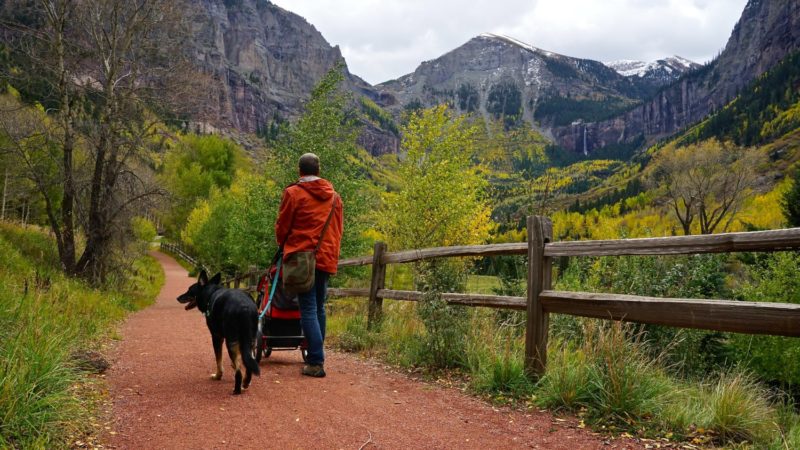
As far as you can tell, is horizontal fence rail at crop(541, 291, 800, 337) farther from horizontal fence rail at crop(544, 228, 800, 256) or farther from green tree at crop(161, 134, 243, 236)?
green tree at crop(161, 134, 243, 236)

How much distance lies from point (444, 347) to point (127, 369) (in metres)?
3.48

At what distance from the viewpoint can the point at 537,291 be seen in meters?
5.11

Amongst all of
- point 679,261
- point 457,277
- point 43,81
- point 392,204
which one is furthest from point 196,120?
point 679,261

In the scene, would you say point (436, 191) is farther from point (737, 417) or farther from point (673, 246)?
point (737, 417)

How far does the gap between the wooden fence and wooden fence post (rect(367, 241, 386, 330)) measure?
182 centimetres

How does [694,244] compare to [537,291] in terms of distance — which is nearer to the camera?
[694,244]

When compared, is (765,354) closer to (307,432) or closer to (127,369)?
(307,432)

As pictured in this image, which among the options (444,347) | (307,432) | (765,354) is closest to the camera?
(307,432)

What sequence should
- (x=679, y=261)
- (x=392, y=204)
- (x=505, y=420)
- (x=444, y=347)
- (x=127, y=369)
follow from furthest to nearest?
(x=392, y=204), (x=679, y=261), (x=444, y=347), (x=127, y=369), (x=505, y=420)

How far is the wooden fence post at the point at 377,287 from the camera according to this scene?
320 inches

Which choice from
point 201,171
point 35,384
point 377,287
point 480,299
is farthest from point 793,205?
point 201,171

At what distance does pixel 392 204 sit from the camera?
18672 mm

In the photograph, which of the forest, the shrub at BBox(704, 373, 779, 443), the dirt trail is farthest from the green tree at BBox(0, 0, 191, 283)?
the shrub at BBox(704, 373, 779, 443)

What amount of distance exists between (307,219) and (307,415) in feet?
6.98
